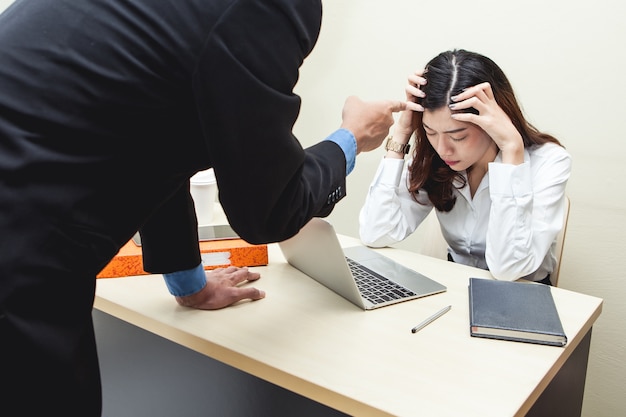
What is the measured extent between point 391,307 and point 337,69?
168 cm

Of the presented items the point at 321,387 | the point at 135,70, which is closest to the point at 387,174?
the point at 321,387

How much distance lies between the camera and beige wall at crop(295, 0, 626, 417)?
1832mm

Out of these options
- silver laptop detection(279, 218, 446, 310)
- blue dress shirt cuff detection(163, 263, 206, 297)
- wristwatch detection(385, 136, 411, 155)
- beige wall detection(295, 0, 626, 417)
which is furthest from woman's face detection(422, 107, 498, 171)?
blue dress shirt cuff detection(163, 263, 206, 297)

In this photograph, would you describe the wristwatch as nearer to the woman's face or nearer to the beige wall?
the woman's face

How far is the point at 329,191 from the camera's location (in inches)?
36.1

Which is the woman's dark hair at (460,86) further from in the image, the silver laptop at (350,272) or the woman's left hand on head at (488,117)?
the silver laptop at (350,272)

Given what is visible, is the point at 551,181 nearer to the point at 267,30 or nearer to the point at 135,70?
the point at 267,30

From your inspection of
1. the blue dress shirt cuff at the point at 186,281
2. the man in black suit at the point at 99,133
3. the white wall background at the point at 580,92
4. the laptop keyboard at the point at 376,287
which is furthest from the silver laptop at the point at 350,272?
the white wall background at the point at 580,92

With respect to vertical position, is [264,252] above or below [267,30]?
below

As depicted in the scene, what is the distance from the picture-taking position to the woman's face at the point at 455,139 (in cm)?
154

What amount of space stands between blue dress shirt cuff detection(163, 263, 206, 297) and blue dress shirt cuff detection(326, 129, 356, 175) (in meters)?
0.36

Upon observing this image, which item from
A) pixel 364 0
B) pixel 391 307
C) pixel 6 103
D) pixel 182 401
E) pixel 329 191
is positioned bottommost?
pixel 182 401

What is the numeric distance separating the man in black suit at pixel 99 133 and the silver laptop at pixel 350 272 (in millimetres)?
353

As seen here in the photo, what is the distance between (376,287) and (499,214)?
1.47 feet
